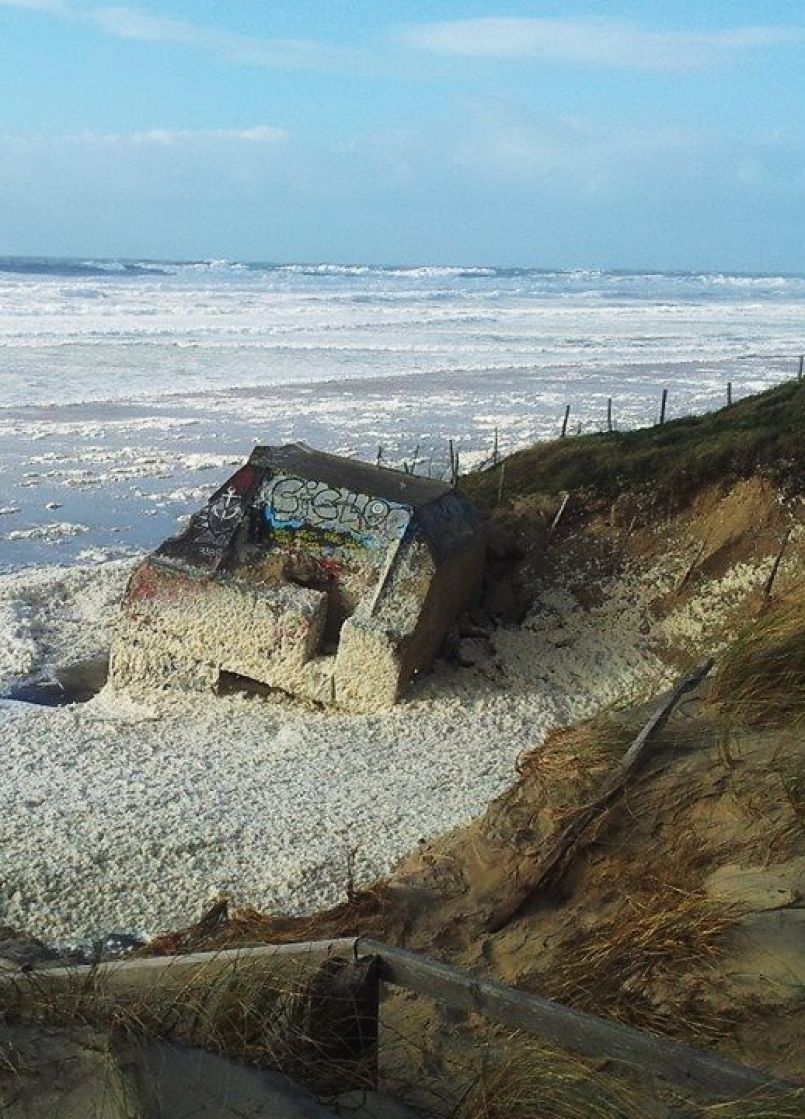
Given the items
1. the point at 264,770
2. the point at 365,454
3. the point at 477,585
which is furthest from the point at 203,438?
the point at 264,770

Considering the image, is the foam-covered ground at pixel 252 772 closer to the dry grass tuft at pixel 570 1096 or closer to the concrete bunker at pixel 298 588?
the concrete bunker at pixel 298 588

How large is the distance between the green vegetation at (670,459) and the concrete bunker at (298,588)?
2.42m

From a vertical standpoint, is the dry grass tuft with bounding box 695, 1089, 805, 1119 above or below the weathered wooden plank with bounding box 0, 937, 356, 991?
above

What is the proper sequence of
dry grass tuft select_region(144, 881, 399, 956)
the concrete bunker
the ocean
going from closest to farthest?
dry grass tuft select_region(144, 881, 399, 956), the concrete bunker, the ocean

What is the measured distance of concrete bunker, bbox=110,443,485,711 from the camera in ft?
30.0

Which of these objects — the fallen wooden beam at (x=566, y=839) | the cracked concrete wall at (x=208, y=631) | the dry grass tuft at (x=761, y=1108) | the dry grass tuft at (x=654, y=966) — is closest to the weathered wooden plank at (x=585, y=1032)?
the dry grass tuft at (x=761, y=1108)

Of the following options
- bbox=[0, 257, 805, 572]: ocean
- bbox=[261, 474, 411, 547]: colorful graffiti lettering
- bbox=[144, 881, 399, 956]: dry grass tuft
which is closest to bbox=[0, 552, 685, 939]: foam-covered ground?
bbox=[144, 881, 399, 956]: dry grass tuft

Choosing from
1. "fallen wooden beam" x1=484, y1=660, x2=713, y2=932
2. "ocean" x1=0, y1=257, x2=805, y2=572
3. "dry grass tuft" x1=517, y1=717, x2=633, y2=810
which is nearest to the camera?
"fallen wooden beam" x1=484, y1=660, x2=713, y2=932

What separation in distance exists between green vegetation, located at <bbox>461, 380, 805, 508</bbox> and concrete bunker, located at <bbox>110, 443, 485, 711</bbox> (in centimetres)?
242

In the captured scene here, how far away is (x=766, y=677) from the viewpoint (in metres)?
6.05

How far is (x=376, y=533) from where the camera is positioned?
9398mm

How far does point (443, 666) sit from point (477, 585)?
112cm

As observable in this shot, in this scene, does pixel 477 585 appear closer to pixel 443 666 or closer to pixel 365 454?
pixel 443 666

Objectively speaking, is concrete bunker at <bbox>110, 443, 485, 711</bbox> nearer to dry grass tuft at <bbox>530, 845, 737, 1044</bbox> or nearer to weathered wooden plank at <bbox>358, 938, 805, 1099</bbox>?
dry grass tuft at <bbox>530, 845, 737, 1044</bbox>
